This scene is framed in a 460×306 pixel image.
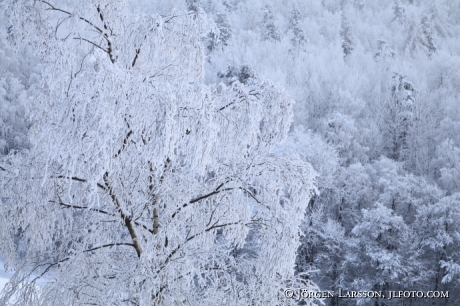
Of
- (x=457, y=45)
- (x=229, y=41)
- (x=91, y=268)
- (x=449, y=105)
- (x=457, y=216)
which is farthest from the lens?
(x=457, y=45)

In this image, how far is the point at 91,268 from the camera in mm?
3518

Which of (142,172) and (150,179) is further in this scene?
(150,179)

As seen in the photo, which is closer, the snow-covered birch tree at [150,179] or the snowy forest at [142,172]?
the snowy forest at [142,172]

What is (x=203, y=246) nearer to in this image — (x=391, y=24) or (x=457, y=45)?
(x=457, y=45)

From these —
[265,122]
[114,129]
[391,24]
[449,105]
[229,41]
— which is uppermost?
[391,24]

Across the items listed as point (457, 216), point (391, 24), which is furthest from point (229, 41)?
point (457, 216)

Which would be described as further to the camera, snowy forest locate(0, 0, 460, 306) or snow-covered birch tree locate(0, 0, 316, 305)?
snow-covered birch tree locate(0, 0, 316, 305)

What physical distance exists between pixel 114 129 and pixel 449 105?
29304 mm

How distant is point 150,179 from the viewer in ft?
12.2

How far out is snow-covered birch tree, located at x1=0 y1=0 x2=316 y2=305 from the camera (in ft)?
9.56

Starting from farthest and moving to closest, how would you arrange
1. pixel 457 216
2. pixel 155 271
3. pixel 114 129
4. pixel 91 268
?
pixel 457 216 < pixel 91 268 < pixel 155 271 < pixel 114 129

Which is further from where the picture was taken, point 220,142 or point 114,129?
point 220,142

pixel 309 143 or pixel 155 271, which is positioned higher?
pixel 309 143

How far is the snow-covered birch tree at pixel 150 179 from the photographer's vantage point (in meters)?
2.91
